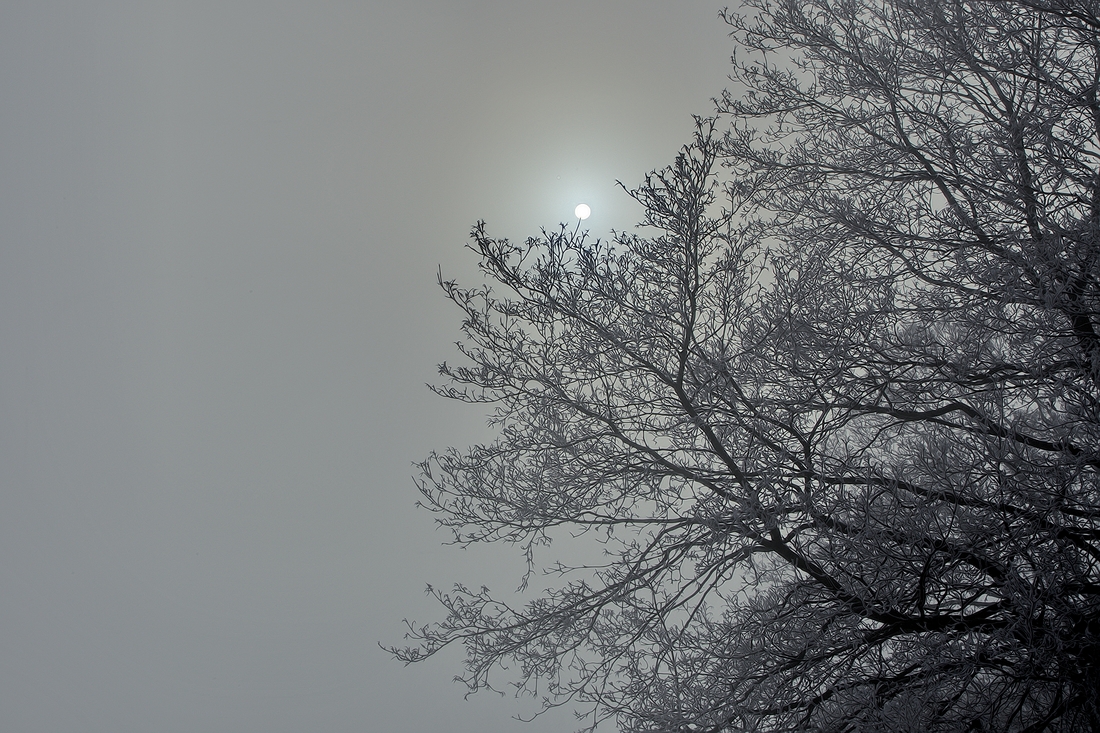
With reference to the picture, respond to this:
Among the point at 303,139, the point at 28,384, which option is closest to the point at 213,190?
the point at 303,139

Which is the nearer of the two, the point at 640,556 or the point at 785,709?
the point at 785,709

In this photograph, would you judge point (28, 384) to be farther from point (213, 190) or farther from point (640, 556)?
point (640, 556)

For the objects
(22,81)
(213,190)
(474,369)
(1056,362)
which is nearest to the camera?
(1056,362)

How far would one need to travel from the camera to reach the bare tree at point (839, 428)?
7.33ft

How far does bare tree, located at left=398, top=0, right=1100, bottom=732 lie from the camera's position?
7.33 feet

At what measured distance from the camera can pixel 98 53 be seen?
30.6 ft

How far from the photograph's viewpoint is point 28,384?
29.7 feet

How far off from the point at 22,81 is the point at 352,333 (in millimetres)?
4960

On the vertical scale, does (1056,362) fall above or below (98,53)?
below

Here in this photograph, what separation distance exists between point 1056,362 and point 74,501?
10.2 metres

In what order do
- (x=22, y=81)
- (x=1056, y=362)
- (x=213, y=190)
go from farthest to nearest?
(x=213, y=190)
(x=22, y=81)
(x=1056, y=362)

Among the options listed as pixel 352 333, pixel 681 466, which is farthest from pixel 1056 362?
pixel 352 333

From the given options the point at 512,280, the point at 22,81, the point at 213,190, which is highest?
the point at 22,81

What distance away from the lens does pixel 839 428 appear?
8.83ft
